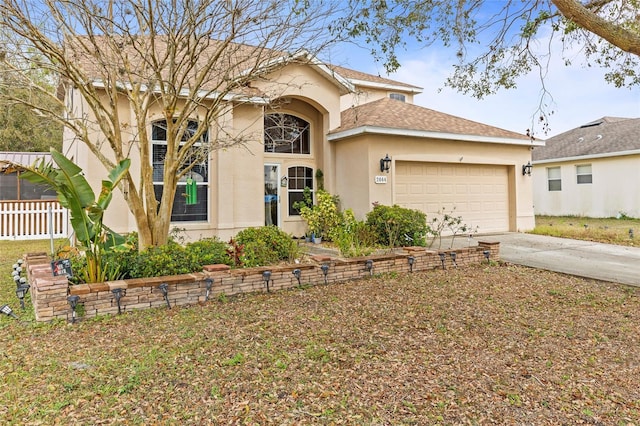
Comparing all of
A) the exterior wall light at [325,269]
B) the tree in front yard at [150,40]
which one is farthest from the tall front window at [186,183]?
the exterior wall light at [325,269]

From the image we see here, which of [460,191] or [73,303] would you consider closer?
[73,303]

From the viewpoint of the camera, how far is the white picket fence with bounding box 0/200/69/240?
14.0m

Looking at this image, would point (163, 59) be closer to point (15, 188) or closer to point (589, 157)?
point (15, 188)

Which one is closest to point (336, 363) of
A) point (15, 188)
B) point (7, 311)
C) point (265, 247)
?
point (265, 247)

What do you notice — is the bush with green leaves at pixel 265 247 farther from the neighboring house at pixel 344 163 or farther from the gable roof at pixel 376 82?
the gable roof at pixel 376 82

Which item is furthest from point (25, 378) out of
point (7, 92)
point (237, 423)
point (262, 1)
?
point (7, 92)

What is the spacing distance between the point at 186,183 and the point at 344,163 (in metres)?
4.90

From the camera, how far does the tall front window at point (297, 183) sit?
12.8 metres

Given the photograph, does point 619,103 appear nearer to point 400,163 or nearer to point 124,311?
point 400,163

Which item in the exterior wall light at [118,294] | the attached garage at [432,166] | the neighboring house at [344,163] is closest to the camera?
the exterior wall light at [118,294]

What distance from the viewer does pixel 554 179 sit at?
2284cm

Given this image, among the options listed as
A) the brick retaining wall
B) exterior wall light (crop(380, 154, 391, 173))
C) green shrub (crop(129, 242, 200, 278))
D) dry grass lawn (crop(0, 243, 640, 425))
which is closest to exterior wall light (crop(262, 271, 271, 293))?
the brick retaining wall

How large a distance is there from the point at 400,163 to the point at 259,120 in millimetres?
4515

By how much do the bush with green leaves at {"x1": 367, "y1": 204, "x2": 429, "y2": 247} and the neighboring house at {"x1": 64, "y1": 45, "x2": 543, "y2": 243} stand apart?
4.41 ft
